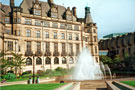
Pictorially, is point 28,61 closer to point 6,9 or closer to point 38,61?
point 38,61

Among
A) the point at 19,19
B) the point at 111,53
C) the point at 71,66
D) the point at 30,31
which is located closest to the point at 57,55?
the point at 71,66

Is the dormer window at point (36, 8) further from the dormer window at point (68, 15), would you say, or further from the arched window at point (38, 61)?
the arched window at point (38, 61)

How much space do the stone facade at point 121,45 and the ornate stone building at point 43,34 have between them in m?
13.3

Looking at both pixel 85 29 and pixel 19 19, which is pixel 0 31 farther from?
pixel 85 29

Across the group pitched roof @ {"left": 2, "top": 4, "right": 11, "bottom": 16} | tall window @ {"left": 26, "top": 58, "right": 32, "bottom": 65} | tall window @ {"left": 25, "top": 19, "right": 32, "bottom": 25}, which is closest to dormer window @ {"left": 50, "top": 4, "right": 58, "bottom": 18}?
tall window @ {"left": 25, "top": 19, "right": 32, "bottom": 25}

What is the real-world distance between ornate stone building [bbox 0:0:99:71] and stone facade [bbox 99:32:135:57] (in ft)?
43.7

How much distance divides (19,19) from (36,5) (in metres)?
8.01

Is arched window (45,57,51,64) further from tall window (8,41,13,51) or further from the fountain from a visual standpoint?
the fountain

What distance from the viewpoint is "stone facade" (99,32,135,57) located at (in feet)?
194

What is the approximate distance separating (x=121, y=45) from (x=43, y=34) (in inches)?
1445

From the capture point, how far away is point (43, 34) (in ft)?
158

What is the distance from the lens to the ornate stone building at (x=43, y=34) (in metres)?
42.7

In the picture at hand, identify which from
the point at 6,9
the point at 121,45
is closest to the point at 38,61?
the point at 6,9

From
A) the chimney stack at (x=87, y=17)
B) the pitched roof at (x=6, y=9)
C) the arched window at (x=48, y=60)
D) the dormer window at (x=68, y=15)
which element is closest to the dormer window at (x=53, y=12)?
the dormer window at (x=68, y=15)
